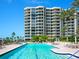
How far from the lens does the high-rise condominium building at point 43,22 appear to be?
295 ft

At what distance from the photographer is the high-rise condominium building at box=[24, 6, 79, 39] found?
90012 millimetres

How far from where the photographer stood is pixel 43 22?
300 ft

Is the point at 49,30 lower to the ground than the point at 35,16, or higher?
lower

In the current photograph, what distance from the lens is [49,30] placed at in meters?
90.8

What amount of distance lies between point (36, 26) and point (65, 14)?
235 ft

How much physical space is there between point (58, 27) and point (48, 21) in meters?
5.51

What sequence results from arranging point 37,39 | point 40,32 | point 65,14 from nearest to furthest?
1. point 65,14
2. point 37,39
3. point 40,32

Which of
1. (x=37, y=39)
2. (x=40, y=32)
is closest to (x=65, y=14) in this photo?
(x=37, y=39)

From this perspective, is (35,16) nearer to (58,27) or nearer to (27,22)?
(27,22)

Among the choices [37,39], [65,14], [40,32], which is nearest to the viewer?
[65,14]

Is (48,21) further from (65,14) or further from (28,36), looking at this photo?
(65,14)

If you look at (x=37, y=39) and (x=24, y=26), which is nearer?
→ (x=37, y=39)

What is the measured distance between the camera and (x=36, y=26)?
9112 cm

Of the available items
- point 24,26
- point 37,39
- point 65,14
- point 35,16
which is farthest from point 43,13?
point 65,14
